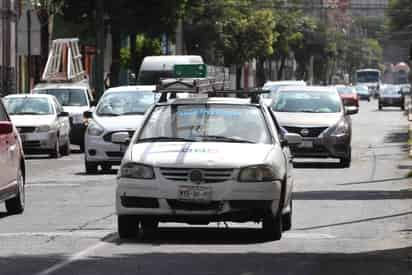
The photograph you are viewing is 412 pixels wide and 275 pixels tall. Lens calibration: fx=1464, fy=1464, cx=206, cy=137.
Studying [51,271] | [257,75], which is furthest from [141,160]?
[257,75]

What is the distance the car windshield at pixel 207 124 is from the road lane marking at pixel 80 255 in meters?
1.29

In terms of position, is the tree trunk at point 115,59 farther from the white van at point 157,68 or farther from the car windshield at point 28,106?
the car windshield at point 28,106

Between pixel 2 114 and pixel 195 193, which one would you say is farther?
pixel 2 114

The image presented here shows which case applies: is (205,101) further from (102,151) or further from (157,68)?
(157,68)

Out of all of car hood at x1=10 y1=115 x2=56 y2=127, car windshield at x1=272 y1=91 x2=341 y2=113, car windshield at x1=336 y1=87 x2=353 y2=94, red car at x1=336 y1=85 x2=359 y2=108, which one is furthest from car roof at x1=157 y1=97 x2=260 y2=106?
car windshield at x1=336 y1=87 x2=353 y2=94

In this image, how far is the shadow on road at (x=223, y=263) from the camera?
12.5 meters

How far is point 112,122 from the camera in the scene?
93.0 feet

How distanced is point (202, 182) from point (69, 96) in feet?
83.9

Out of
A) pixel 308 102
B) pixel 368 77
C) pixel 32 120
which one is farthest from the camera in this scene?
pixel 368 77

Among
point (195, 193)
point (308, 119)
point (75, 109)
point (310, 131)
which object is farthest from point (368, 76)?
point (195, 193)

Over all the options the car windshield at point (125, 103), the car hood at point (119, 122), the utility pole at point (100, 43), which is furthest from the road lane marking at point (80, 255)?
the utility pole at point (100, 43)

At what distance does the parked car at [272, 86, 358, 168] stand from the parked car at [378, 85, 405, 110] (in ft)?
192

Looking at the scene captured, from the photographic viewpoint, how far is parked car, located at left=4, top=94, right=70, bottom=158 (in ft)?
113

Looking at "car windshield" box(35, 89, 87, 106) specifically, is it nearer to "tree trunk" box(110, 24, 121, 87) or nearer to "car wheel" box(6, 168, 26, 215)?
"tree trunk" box(110, 24, 121, 87)
